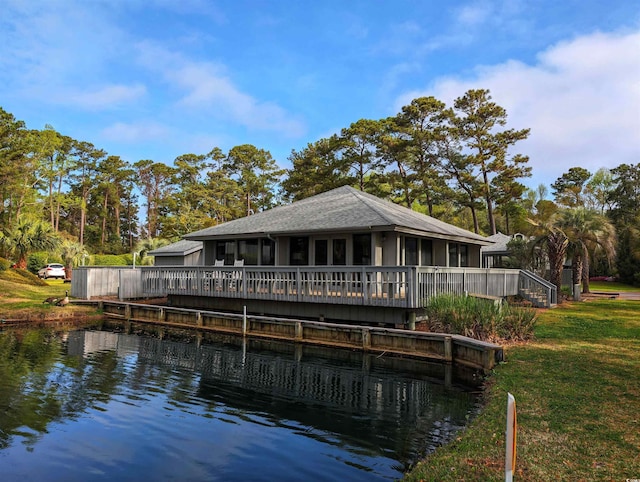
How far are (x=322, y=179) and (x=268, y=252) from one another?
85.1 ft

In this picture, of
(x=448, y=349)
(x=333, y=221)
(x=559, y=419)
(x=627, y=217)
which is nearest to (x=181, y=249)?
(x=333, y=221)

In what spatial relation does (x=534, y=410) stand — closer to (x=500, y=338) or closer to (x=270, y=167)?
(x=500, y=338)

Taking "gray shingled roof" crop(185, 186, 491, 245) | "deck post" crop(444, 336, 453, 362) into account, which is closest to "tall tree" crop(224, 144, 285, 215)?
"gray shingled roof" crop(185, 186, 491, 245)

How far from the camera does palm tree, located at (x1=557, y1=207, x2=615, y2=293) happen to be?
25.3 m

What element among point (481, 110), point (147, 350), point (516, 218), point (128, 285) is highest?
point (481, 110)

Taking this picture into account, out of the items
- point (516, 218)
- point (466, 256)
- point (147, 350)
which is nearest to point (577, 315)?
point (466, 256)

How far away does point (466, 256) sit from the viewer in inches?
971

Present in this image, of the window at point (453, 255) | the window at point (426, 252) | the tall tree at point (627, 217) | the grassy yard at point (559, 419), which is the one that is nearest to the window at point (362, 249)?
the window at point (426, 252)

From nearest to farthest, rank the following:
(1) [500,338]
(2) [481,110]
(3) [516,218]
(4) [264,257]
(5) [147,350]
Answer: (1) [500,338] → (5) [147,350] → (4) [264,257] → (2) [481,110] → (3) [516,218]

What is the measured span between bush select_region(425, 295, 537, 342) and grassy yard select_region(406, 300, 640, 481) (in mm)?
661

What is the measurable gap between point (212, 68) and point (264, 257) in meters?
9.31

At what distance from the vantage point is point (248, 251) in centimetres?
2130

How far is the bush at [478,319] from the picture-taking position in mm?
12938

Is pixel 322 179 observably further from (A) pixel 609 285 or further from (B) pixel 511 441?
(B) pixel 511 441
